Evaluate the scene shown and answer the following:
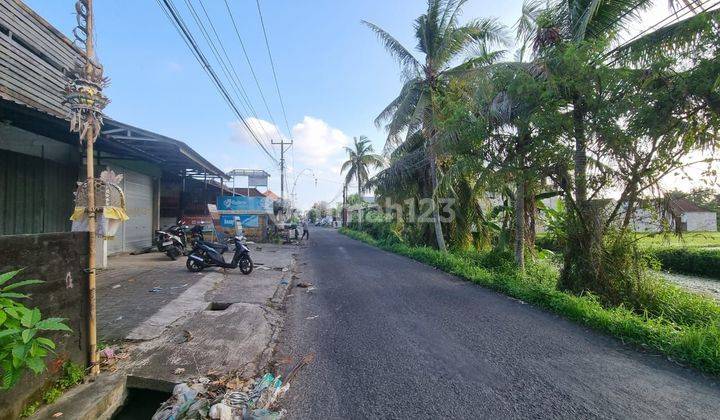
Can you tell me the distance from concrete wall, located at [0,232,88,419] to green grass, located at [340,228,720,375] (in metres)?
6.05

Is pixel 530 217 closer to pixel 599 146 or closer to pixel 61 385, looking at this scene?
pixel 599 146

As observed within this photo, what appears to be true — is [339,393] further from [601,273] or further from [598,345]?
[601,273]

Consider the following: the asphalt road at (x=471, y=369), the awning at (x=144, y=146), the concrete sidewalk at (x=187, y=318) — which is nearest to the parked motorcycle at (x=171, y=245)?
the concrete sidewalk at (x=187, y=318)

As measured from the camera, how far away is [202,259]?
27.8ft

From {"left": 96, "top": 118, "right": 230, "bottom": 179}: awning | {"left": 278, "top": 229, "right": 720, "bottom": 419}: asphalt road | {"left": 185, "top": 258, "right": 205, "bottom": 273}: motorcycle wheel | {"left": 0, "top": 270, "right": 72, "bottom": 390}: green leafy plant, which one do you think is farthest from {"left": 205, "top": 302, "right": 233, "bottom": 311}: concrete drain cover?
{"left": 96, "top": 118, "right": 230, "bottom": 179}: awning

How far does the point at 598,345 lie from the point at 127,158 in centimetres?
1142

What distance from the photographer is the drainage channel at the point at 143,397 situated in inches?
119

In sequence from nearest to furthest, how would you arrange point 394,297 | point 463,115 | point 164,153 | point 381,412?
point 381,412 < point 394,297 < point 463,115 < point 164,153

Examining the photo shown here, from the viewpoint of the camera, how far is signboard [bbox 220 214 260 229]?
54.6 ft

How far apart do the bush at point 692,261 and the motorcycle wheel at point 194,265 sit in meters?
14.9

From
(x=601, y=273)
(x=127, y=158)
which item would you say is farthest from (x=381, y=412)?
(x=127, y=158)

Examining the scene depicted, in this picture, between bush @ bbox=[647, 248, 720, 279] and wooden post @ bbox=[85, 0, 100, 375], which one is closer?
wooden post @ bbox=[85, 0, 100, 375]

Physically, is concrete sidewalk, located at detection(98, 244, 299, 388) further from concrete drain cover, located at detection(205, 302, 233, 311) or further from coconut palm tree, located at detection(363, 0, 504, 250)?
coconut palm tree, located at detection(363, 0, 504, 250)

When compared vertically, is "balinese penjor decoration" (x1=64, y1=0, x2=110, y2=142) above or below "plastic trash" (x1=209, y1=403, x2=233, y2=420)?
above
